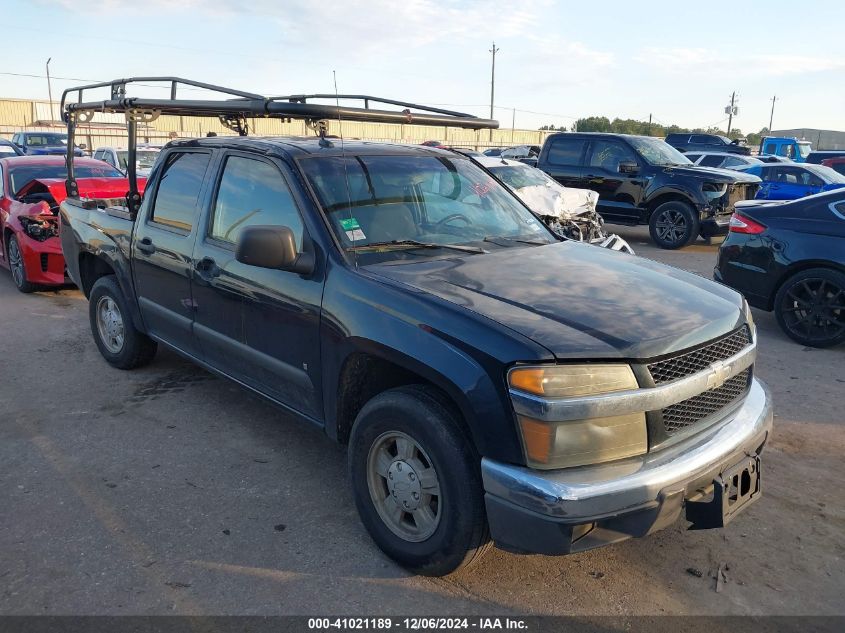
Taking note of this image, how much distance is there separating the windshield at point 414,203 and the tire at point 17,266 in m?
6.03

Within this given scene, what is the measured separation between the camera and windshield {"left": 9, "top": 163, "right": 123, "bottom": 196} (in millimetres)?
8703

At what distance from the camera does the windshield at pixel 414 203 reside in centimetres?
349

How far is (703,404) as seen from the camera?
282cm

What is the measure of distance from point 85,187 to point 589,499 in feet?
27.0

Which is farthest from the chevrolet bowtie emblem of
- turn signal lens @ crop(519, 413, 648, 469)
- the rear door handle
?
the rear door handle

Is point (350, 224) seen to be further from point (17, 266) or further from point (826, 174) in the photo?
point (826, 174)

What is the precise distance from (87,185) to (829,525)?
28.5ft

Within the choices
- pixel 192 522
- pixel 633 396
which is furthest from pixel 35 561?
pixel 633 396

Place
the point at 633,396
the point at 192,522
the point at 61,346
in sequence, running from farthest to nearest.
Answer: the point at 61,346 → the point at 192,522 → the point at 633,396

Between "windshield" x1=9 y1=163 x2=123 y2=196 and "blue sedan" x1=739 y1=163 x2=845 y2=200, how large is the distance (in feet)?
42.7

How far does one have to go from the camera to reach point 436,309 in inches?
108

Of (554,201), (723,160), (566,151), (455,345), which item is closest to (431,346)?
(455,345)

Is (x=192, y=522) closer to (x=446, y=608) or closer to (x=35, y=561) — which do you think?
(x=35, y=561)

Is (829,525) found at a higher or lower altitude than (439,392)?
lower
